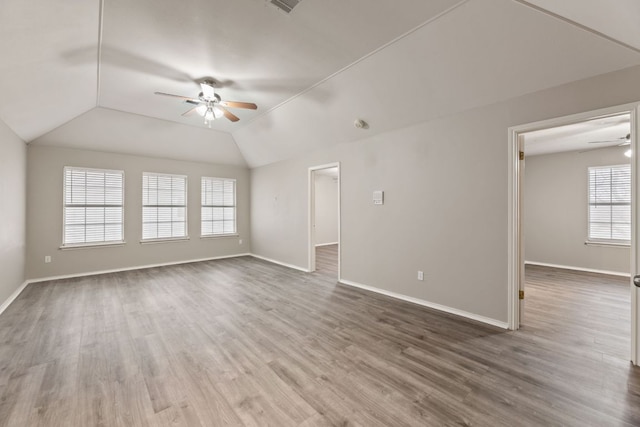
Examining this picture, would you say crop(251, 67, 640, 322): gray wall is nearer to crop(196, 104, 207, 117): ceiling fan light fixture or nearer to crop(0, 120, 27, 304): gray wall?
crop(196, 104, 207, 117): ceiling fan light fixture

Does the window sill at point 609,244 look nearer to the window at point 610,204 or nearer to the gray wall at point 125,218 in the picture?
the window at point 610,204

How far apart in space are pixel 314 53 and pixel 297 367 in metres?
3.25

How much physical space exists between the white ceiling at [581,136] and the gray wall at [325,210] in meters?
6.22

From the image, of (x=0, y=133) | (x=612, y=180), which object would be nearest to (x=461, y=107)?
(x=612, y=180)

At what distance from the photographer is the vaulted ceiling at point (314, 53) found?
84.8 inches

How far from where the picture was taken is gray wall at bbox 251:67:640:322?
108 inches

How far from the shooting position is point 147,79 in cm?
363

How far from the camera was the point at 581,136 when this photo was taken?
15.2 feet

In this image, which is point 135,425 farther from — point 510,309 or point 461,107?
point 461,107

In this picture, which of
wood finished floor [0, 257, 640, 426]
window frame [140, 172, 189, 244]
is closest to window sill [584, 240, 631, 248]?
wood finished floor [0, 257, 640, 426]

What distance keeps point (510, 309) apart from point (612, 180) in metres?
5.01

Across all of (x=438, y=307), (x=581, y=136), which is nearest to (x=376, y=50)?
(x=438, y=307)

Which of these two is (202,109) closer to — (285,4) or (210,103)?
(210,103)

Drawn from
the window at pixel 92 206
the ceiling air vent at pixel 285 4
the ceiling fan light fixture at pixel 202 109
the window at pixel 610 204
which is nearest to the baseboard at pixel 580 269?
the window at pixel 610 204
